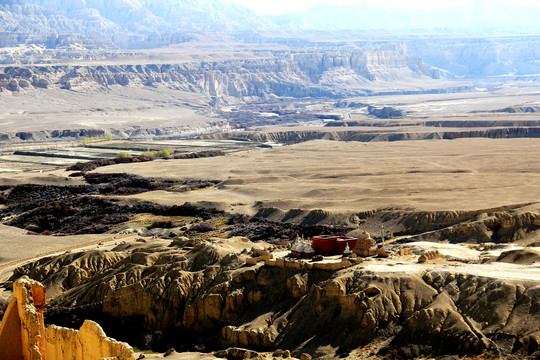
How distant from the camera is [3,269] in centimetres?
4966

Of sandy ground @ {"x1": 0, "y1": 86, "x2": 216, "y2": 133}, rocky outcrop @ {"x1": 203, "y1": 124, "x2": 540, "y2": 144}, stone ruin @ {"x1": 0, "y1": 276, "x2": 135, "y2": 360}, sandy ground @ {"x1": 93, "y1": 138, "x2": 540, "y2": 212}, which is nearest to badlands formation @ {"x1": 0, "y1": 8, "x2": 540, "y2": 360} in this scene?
stone ruin @ {"x1": 0, "y1": 276, "x2": 135, "y2": 360}

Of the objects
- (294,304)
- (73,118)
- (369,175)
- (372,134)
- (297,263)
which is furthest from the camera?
(73,118)

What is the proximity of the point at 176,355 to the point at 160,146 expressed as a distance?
103355 mm

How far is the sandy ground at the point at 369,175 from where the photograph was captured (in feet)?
206

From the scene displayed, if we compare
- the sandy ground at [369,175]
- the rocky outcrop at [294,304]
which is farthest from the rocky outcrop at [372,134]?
the rocky outcrop at [294,304]

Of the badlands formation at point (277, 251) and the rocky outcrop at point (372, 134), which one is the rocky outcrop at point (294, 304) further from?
the rocky outcrop at point (372, 134)

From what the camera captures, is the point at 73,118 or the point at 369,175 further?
the point at 73,118

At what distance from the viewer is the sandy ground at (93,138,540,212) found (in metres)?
62.8

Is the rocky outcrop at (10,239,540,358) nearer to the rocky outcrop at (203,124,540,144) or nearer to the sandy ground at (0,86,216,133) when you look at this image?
the rocky outcrop at (203,124,540,144)

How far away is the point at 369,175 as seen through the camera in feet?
263

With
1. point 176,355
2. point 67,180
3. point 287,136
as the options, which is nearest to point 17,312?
point 176,355

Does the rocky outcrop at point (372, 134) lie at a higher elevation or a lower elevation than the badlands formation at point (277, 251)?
lower

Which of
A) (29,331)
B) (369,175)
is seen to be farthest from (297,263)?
(369,175)

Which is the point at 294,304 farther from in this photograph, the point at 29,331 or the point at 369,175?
the point at 369,175
